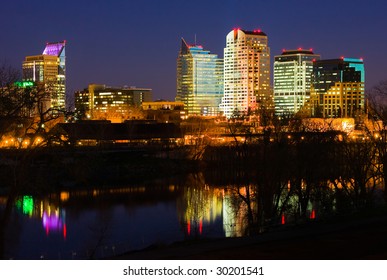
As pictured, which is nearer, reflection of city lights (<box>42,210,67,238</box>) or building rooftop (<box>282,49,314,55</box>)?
reflection of city lights (<box>42,210,67,238</box>)

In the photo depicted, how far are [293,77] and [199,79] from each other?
29043 mm

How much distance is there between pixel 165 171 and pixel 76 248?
3393 cm

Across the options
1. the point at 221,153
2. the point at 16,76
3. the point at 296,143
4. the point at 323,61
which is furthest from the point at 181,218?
the point at 323,61

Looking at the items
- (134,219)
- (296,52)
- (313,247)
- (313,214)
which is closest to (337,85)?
(296,52)

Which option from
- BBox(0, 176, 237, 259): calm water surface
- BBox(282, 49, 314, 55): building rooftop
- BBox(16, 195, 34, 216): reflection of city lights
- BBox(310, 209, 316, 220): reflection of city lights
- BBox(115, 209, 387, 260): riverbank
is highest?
BBox(282, 49, 314, 55): building rooftop

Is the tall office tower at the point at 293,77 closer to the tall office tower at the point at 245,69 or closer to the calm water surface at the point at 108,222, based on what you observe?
the tall office tower at the point at 245,69

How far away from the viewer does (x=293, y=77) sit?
186 metres

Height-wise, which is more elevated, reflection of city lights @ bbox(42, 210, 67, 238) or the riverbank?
the riverbank

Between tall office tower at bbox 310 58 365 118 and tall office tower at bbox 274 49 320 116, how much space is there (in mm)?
3897

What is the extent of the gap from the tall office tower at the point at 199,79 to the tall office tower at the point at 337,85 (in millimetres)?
30540

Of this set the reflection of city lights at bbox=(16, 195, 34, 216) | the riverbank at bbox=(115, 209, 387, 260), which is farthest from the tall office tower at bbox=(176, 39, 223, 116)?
the riverbank at bbox=(115, 209, 387, 260)

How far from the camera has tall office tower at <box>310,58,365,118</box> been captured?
161438 millimetres

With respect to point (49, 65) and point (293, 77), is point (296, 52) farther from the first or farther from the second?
point (49, 65)

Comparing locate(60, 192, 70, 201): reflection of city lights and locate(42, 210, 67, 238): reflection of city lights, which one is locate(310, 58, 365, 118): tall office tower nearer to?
locate(60, 192, 70, 201): reflection of city lights
